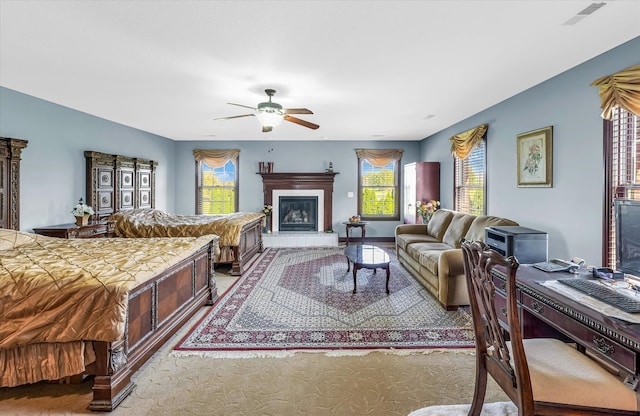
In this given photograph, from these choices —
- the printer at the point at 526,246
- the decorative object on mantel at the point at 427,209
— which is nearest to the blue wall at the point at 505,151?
the decorative object on mantel at the point at 427,209

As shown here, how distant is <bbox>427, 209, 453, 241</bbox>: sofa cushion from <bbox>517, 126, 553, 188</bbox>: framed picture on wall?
140 cm

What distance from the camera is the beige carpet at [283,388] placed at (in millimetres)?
1896

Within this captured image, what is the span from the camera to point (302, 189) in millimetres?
7488

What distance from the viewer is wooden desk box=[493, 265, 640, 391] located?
1.32 metres

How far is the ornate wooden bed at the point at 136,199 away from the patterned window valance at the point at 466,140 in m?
3.79

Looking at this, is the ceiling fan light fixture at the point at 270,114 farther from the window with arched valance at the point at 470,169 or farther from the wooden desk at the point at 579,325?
the window with arched valance at the point at 470,169

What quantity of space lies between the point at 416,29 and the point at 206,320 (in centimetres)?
320

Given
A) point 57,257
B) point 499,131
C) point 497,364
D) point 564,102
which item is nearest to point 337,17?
point 497,364

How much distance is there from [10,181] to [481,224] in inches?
230

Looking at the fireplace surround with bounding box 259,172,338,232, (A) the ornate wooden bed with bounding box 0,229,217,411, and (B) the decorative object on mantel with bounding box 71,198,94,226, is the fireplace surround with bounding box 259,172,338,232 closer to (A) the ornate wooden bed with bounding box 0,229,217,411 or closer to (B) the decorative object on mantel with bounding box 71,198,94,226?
(B) the decorative object on mantel with bounding box 71,198,94,226

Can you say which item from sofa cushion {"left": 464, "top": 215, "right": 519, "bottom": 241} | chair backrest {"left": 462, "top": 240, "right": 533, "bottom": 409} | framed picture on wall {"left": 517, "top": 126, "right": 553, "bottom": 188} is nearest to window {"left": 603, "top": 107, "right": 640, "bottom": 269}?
framed picture on wall {"left": 517, "top": 126, "right": 553, "bottom": 188}

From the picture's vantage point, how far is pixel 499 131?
4.29 meters

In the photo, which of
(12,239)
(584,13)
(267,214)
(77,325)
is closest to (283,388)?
(77,325)

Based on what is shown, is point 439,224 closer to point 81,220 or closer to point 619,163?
point 619,163
